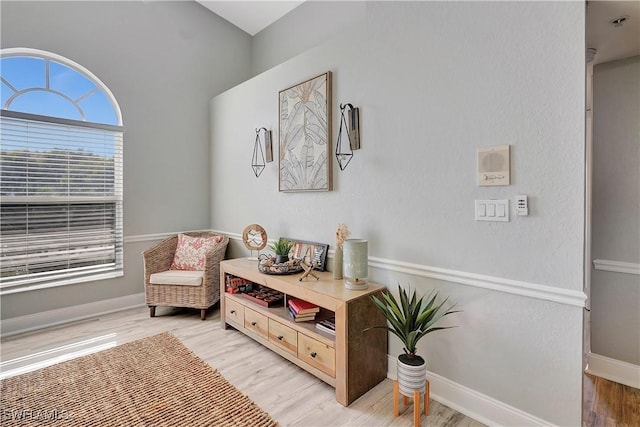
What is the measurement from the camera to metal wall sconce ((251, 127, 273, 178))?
10.3 ft

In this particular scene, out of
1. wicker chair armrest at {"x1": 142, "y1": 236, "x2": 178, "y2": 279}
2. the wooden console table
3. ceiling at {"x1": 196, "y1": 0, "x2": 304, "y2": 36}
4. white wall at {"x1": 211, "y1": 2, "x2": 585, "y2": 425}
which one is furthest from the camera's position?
ceiling at {"x1": 196, "y1": 0, "x2": 304, "y2": 36}

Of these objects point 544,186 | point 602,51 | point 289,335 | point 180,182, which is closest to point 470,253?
point 544,186

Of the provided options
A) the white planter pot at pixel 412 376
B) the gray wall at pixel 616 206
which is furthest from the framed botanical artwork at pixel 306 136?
the gray wall at pixel 616 206

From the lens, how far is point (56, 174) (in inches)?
120

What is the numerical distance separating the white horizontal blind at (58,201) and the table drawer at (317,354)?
98.0 inches

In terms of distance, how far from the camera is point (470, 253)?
1763 millimetres

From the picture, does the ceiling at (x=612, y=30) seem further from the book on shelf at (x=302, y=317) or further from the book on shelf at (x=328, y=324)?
the book on shelf at (x=302, y=317)

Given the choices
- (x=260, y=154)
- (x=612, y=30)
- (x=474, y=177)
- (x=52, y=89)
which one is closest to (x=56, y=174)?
(x=52, y=89)

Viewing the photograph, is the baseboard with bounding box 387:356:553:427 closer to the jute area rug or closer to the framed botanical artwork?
the jute area rug

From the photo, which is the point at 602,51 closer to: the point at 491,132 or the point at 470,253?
the point at 491,132

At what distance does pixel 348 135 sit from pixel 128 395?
2.28m

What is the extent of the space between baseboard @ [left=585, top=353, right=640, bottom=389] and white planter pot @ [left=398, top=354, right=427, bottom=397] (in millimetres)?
1433

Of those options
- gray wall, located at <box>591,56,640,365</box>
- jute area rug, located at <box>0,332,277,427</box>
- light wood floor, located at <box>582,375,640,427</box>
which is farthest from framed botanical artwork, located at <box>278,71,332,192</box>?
light wood floor, located at <box>582,375,640,427</box>

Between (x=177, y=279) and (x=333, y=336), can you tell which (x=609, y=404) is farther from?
(x=177, y=279)
